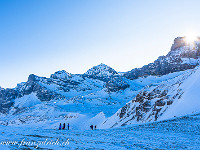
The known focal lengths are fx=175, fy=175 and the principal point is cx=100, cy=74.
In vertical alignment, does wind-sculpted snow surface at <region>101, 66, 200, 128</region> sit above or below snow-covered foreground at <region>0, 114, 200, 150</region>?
above

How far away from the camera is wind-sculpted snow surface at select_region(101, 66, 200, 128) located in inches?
1658

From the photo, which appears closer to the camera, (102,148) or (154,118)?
(102,148)

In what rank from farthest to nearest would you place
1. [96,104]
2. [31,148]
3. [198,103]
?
1. [96,104]
2. [198,103]
3. [31,148]

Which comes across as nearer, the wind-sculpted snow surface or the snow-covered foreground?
the snow-covered foreground

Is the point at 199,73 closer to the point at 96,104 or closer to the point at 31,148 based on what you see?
the point at 31,148

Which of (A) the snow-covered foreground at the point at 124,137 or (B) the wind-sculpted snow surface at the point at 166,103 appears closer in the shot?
(A) the snow-covered foreground at the point at 124,137

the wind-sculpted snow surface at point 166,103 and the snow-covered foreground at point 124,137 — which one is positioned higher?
the wind-sculpted snow surface at point 166,103

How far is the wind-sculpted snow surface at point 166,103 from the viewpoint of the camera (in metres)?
42.1

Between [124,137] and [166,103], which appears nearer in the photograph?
[124,137]

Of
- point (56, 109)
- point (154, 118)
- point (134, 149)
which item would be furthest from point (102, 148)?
point (56, 109)

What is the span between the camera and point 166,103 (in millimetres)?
53375

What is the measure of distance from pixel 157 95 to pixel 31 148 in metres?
56.2

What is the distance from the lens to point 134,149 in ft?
48.2

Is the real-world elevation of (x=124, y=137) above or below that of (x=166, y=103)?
below
